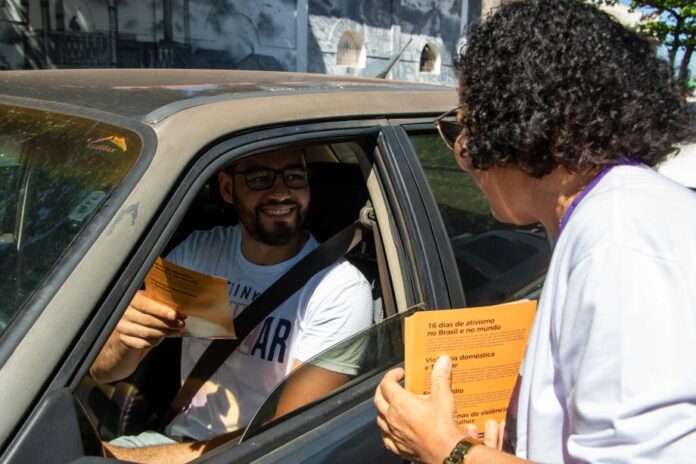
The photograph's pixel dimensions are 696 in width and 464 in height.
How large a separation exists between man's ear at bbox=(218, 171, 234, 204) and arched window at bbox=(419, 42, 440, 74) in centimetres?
1499

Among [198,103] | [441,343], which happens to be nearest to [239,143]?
[198,103]

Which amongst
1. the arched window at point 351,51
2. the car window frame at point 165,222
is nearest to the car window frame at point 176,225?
the car window frame at point 165,222

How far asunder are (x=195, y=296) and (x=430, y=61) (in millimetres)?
15796

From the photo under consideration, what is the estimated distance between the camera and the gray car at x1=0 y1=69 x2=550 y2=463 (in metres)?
1.08

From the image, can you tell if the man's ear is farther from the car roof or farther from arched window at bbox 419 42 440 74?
arched window at bbox 419 42 440 74

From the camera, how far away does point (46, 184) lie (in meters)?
1.39

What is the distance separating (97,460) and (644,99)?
3.47 feet

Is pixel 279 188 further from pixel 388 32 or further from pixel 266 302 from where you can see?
pixel 388 32

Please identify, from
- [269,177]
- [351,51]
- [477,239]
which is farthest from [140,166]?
[351,51]

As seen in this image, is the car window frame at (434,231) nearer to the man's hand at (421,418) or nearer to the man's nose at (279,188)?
the man's nose at (279,188)

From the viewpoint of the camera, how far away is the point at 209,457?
4.26 ft

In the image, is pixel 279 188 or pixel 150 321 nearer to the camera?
pixel 150 321

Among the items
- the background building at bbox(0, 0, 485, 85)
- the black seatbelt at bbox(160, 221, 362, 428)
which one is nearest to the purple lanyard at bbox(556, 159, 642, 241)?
the black seatbelt at bbox(160, 221, 362, 428)

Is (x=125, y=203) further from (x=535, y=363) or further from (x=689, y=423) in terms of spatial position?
(x=689, y=423)
